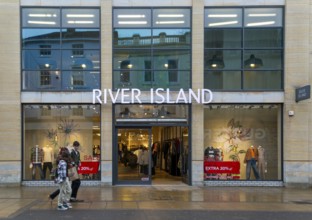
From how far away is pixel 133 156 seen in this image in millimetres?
17141

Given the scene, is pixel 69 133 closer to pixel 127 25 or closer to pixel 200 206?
pixel 127 25

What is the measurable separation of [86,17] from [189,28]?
3.96 m

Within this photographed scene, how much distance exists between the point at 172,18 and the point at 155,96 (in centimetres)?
308

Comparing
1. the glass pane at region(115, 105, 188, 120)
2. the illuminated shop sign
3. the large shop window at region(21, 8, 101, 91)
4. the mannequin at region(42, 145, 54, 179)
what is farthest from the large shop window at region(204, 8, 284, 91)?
the mannequin at region(42, 145, 54, 179)

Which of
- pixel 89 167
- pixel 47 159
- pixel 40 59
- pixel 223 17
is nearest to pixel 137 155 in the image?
pixel 89 167

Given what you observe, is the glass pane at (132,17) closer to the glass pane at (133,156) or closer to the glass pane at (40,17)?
the glass pane at (40,17)

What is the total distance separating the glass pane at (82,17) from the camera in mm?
17125

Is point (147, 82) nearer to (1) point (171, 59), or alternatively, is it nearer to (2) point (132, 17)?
(1) point (171, 59)

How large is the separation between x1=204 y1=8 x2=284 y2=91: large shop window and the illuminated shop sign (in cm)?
64

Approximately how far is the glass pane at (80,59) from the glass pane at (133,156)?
2.72 m

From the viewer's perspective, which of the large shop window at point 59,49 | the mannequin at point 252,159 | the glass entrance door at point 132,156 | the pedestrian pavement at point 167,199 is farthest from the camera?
the mannequin at point 252,159

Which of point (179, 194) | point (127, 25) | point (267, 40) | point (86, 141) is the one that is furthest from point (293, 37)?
point (86, 141)

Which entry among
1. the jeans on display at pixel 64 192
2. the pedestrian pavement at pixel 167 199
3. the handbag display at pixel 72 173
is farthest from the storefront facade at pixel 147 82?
the jeans on display at pixel 64 192

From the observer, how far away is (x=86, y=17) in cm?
1719
